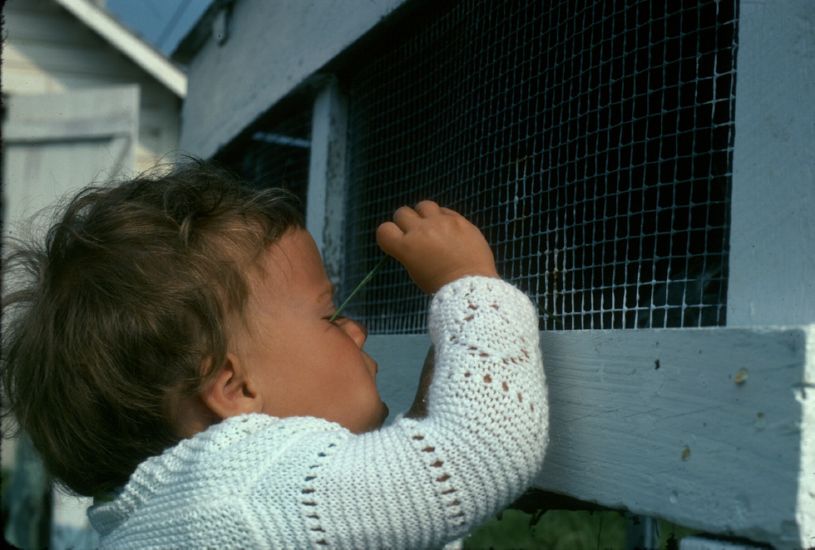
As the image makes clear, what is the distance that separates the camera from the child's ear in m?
1.26

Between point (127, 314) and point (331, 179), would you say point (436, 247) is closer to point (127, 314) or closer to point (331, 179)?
point (127, 314)

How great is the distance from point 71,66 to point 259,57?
2.97m

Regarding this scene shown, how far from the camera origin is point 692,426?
0.91 m

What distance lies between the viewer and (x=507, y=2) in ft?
4.66

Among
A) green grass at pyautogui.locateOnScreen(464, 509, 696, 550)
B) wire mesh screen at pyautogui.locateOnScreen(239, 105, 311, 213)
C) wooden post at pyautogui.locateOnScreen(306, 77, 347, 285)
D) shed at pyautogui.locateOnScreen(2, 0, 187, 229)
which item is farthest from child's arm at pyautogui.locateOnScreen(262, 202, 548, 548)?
shed at pyautogui.locateOnScreen(2, 0, 187, 229)

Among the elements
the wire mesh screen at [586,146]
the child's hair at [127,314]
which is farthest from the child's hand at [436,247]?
the child's hair at [127,314]

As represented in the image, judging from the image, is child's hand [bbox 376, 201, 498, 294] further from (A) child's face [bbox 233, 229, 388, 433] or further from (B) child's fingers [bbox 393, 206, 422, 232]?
(A) child's face [bbox 233, 229, 388, 433]

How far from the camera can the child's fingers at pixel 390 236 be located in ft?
4.22

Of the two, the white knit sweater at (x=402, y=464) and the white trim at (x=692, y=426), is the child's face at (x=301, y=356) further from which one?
the white trim at (x=692, y=426)

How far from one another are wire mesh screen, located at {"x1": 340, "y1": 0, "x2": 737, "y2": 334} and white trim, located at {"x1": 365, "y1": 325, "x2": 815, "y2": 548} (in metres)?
0.08

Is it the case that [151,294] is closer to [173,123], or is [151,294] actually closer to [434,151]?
[434,151]

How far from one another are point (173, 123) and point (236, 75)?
2.32 m

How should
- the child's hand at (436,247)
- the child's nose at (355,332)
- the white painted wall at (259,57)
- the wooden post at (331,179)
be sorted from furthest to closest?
the wooden post at (331,179), the white painted wall at (259,57), the child's nose at (355,332), the child's hand at (436,247)

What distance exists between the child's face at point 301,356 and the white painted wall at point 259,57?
623 millimetres
